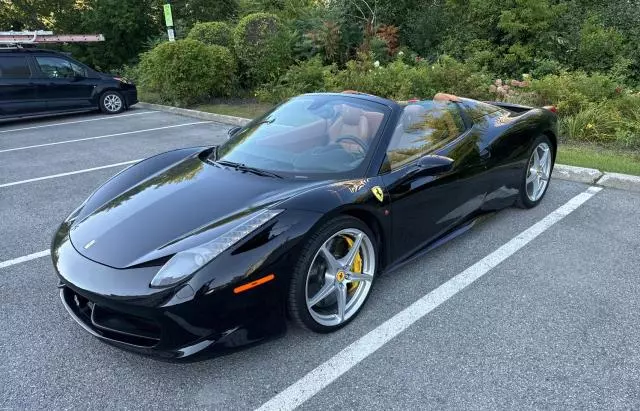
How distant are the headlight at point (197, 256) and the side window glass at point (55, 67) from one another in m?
10.2

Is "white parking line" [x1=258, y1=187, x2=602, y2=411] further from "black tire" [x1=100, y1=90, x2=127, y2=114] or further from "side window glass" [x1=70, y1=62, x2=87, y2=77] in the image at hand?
"side window glass" [x1=70, y1=62, x2=87, y2=77]

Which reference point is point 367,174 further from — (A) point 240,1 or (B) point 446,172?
(A) point 240,1

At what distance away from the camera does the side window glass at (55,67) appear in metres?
10.5

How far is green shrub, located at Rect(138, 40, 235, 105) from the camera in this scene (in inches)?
427

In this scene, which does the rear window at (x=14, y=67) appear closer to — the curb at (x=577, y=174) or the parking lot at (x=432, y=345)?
the parking lot at (x=432, y=345)

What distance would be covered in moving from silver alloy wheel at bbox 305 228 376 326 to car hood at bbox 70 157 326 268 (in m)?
0.38

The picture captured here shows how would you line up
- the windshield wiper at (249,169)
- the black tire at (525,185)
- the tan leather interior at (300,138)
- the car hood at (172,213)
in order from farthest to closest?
1. the black tire at (525,185)
2. the tan leather interior at (300,138)
3. the windshield wiper at (249,169)
4. the car hood at (172,213)

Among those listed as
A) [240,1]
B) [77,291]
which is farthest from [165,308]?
[240,1]

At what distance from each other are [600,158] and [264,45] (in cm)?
799

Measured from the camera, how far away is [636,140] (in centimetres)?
606

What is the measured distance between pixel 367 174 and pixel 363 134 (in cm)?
38

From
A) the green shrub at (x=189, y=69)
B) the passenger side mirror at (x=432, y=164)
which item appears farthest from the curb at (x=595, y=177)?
the green shrub at (x=189, y=69)

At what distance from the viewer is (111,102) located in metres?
11.5

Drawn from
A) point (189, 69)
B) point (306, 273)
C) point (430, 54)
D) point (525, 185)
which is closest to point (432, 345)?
point (306, 273)
